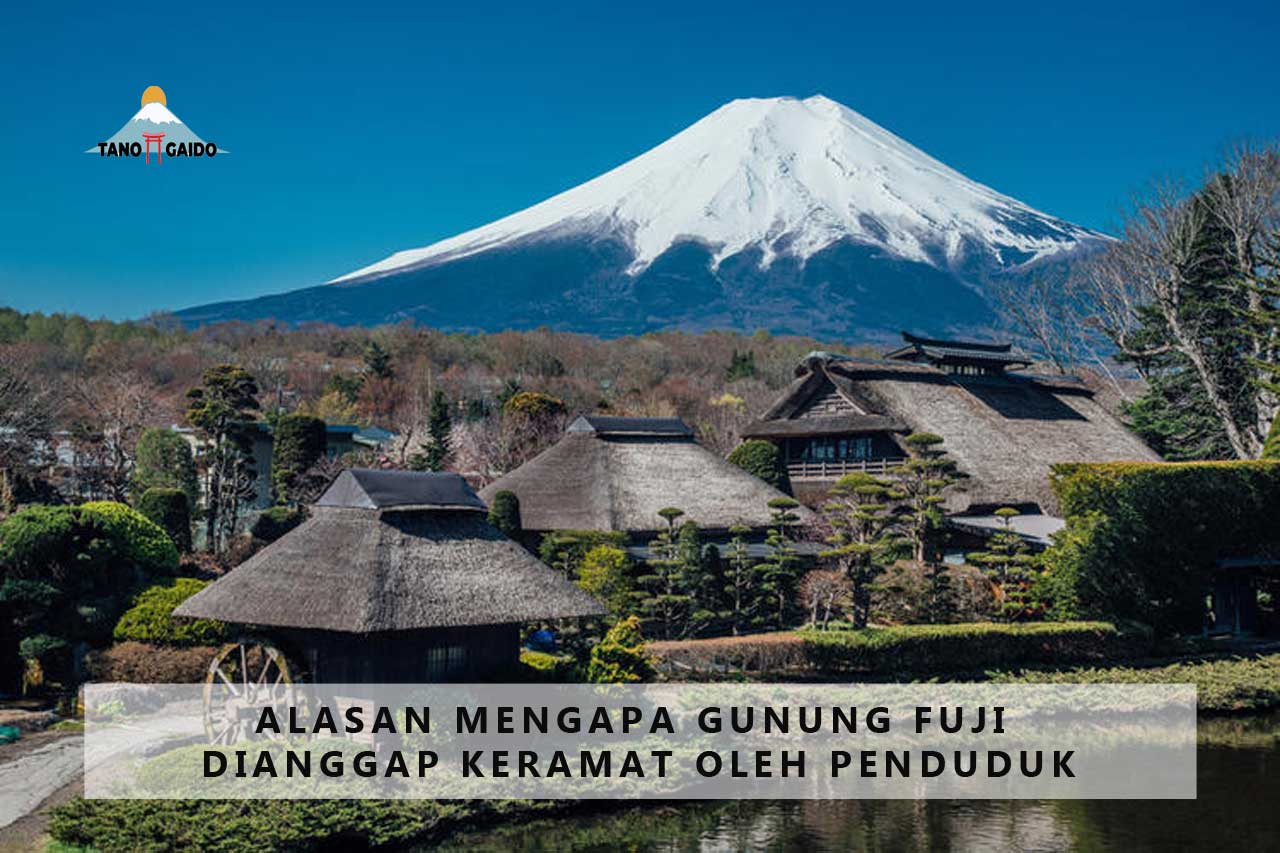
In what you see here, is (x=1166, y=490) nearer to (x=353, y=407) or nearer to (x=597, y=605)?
(x=597, y=605)

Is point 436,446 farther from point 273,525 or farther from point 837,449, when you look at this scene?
point 837,449

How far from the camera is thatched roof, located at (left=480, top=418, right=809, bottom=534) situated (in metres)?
29.3

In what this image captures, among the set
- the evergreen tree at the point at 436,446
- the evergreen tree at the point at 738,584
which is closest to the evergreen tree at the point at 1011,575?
the evergreen tree at the point at 738,584

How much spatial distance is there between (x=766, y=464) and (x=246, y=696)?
67.1 ft

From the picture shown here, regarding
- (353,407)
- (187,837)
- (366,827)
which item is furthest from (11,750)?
(353,407)

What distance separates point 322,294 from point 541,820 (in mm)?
188912

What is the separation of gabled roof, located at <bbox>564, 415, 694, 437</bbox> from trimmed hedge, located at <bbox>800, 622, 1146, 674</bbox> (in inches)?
429

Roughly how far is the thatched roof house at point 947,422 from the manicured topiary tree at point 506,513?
13.0 meters

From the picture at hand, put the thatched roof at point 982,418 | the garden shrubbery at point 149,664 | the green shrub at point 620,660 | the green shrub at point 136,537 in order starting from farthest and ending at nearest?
1. the thatched roof at point 982,418
2. the green shrub at point 136,537
3. the garden shrubbery at point 149,664
4. the green shrub at point 620,660

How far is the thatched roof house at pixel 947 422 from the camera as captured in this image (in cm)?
3500

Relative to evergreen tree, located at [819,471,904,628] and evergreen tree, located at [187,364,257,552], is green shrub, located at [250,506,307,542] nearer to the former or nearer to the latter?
evergreen tree, located at [187,364,257,552]

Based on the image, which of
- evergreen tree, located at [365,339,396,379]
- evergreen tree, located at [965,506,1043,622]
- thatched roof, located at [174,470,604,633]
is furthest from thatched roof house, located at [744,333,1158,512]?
evergreen tree, located at [365,339,396,379]

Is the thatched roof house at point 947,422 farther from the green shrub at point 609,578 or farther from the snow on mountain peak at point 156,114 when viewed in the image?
the snow on mountain peak at point 156,114

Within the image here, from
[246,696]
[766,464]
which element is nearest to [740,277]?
[766,464]
